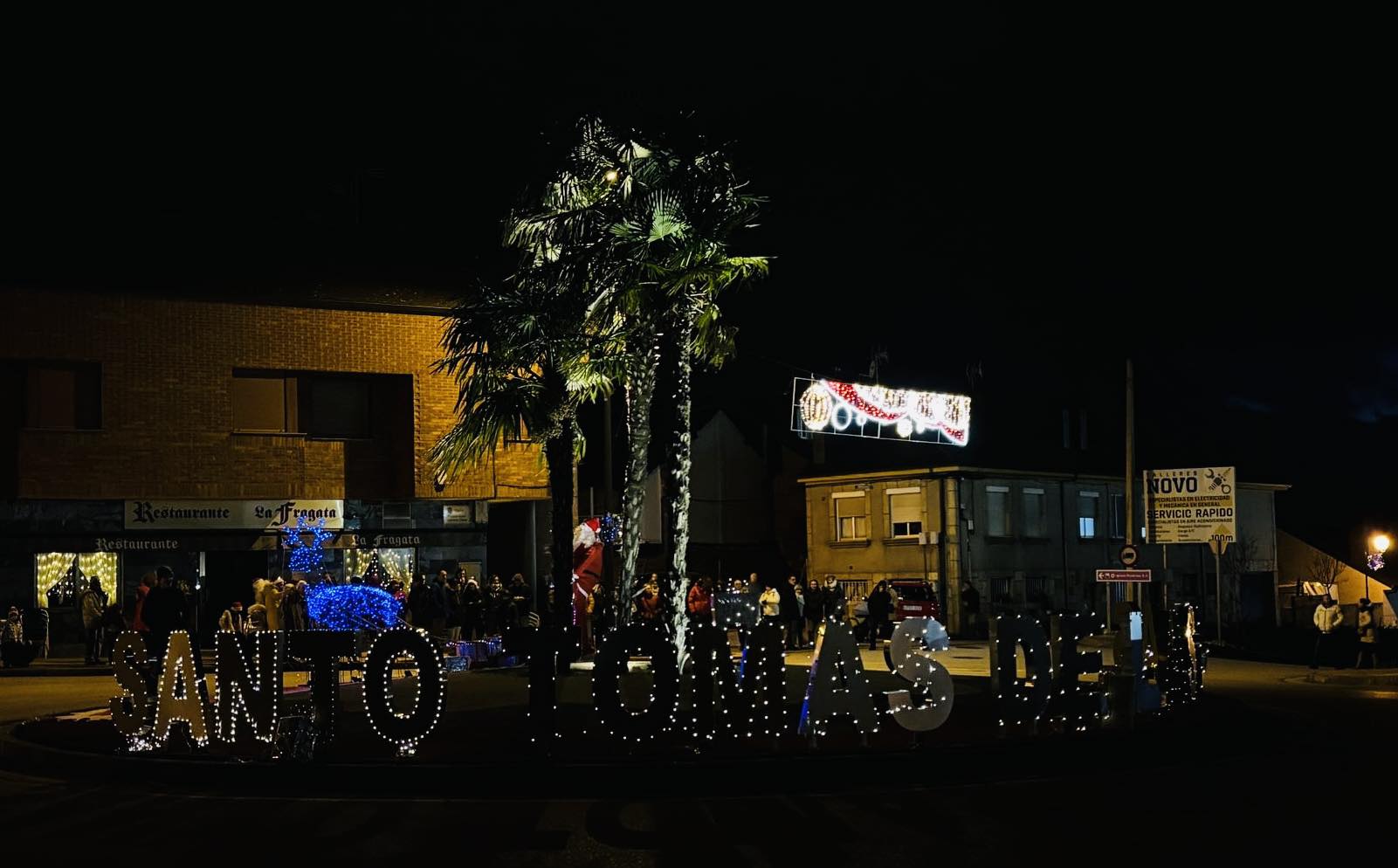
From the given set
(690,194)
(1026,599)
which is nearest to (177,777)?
(690,194)

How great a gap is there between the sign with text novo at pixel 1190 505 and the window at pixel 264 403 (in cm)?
1964

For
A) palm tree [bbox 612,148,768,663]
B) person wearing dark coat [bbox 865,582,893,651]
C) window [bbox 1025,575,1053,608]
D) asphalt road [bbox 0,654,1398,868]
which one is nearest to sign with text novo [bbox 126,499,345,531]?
person wearing dark coat [bbox 865,582,893,651]

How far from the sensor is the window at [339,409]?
33.3m

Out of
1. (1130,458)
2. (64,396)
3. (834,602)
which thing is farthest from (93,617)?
(1130,458)

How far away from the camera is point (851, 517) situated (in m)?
51.0

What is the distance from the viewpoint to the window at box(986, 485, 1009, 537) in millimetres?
48906

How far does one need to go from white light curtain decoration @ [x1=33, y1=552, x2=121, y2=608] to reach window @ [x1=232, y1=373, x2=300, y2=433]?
394 centimetres

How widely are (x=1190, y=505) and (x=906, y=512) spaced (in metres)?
15.0

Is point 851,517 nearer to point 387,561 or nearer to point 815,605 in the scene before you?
point 815,605

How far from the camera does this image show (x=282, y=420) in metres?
33.0

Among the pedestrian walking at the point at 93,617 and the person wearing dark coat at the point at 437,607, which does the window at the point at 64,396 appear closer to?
the pedestrian walking at the point at 93,617

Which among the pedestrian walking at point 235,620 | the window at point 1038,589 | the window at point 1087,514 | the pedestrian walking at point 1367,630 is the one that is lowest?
the window at point 1038,589

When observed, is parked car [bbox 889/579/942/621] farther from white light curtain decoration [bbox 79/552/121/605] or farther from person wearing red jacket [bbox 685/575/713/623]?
white light curtain decoration [bbox 79/552/121/605]

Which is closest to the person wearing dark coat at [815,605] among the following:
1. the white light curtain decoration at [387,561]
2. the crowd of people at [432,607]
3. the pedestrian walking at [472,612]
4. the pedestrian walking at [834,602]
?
the pedestrian walking at [834,602]
